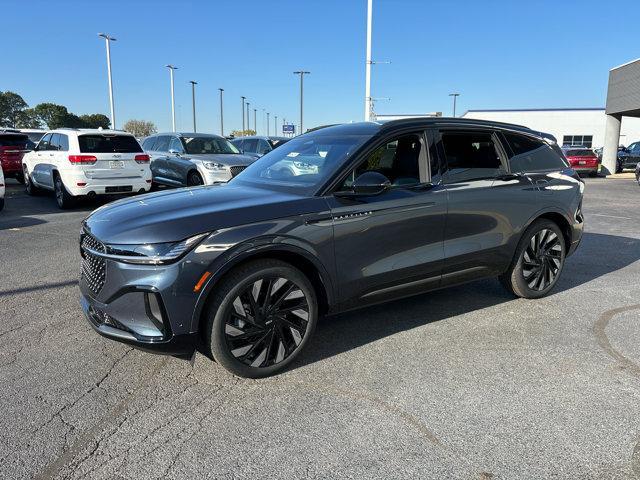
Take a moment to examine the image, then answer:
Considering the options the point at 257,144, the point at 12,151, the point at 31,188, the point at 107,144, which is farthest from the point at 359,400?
the point at 12,151

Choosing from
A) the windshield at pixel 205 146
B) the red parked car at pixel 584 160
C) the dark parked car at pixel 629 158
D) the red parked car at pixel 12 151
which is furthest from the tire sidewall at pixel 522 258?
the dark parked car at pixel 629 158

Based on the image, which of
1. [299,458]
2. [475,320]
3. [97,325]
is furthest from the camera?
[475,320]

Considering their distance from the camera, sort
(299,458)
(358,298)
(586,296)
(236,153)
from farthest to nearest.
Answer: (236,153) < (586,296) < (358,298) < (299,458)

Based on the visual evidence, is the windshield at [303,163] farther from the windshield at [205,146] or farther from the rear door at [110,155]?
the windshield at [205,146]

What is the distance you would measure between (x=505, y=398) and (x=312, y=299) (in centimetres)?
141

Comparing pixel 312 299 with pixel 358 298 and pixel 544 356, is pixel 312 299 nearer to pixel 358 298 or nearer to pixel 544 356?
pixel 358 298

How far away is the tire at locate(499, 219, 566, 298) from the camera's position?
16.0ft

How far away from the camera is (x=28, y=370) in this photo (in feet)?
11.5

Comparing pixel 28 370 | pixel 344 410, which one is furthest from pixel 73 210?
pixel 344 410

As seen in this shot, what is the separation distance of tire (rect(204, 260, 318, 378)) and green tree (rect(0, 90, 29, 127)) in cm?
10746

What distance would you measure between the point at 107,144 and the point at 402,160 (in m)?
8.72

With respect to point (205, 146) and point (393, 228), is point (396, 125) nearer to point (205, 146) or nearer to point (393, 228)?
point (393, 228)

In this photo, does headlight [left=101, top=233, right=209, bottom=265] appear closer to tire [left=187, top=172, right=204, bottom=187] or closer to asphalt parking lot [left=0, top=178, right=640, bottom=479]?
asphalt parking lot [left=0, top=178, right=640, bottom=479]

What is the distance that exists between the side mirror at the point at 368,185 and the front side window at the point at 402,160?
464 mm
